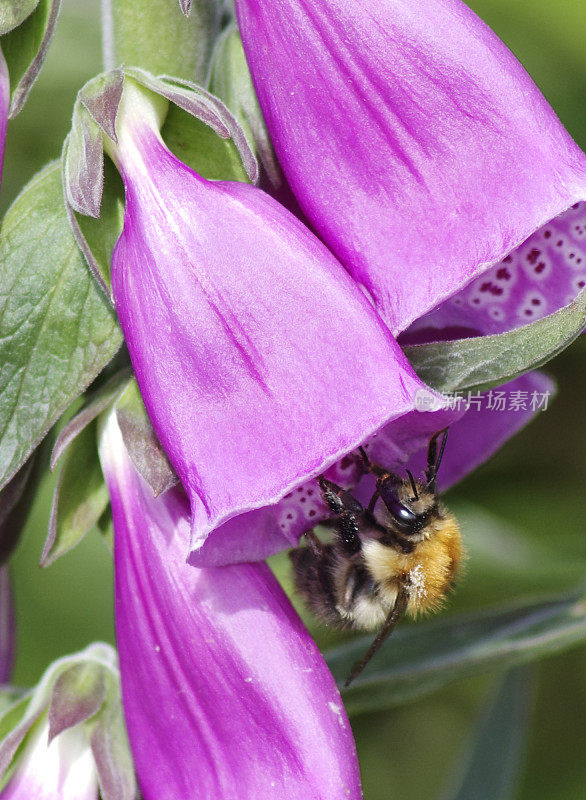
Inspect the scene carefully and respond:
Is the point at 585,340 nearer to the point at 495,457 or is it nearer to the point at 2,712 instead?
the point at 495,457

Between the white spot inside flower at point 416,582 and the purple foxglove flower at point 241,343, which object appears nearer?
the purple foxglove flower at point 241,343

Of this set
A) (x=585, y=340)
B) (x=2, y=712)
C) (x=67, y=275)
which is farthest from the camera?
(x=585, y=340)

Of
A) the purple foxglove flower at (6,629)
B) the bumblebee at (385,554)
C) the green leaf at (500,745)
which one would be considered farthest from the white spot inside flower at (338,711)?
the green leaf at (500,745)

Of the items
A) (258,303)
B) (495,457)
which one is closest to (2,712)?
(258,303)

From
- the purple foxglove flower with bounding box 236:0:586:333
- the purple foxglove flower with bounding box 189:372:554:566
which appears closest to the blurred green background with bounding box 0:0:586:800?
the purple foxglove flower with bounding box 189:372:554:566

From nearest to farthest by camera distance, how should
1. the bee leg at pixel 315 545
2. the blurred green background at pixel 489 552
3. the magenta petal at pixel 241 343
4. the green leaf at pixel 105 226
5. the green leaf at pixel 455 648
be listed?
the magenta petal at pixel 241 343 < the green leaf at pixel 105 226 < the bee leg at pixel 315 545 < the green leaf at pixel 455 648 < the blurred green background at pixel 489 552

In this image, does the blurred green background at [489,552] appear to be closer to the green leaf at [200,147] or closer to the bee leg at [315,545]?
the bee leg at [315,545]

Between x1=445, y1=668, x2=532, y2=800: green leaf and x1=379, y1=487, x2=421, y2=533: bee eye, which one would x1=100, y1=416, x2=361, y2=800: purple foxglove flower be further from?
x1=445, y1=668, x2=532, y2=800: green leaf
